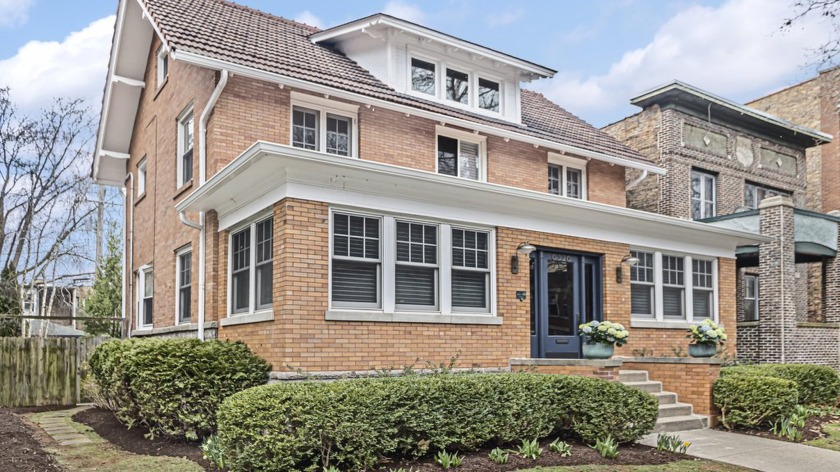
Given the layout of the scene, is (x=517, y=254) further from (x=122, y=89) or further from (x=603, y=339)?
(x=122, y=89)

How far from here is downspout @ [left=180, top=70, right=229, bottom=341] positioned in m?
12.0

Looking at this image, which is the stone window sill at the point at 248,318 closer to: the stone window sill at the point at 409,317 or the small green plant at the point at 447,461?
the stone window sill at the point at 409,317

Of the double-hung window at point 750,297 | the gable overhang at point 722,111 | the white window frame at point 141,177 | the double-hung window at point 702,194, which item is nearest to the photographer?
the white window frame at point 141,177

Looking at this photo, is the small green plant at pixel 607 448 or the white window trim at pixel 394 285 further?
the white window trim at pixel 394 285

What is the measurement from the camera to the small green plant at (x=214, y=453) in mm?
7945

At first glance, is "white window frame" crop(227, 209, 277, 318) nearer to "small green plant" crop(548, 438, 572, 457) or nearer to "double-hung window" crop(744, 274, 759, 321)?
"small green plant" crop(548, 438, 572, 457)

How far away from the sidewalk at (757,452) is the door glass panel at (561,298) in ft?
9.86

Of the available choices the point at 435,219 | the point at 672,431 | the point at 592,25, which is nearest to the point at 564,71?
the point at 592,25

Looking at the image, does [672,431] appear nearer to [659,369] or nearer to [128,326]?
[659,369]

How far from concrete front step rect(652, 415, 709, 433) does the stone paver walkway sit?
848 centimetres

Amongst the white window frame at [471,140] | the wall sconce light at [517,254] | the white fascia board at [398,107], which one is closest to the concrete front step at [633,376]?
the wall sconce light at [517,254]

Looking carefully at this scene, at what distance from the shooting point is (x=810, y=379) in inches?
520

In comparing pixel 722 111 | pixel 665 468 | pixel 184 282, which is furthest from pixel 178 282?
pixel 722 111

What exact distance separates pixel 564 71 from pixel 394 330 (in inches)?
394
